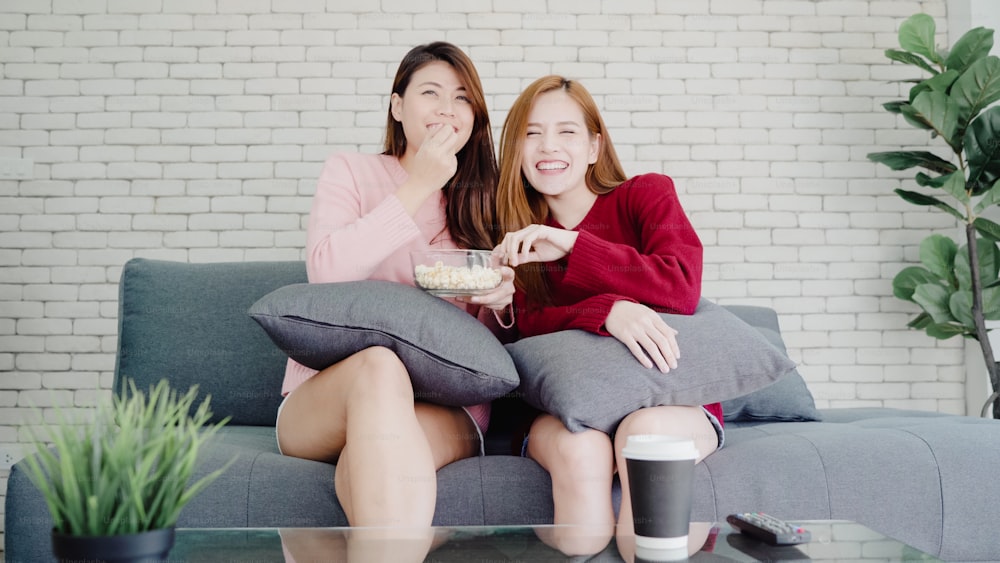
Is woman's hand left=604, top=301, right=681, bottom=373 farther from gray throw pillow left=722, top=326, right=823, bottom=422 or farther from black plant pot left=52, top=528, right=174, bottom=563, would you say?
black plant pot left=52, top=528, right=174, bottom=563

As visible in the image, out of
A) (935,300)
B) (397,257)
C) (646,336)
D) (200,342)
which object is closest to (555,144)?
(397,257)

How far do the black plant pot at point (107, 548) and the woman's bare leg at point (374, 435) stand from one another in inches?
22.5

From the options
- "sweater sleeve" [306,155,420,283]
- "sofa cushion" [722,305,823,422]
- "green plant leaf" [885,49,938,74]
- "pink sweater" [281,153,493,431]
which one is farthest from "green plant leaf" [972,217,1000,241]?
"sweater sleeve" [306,155,420,283]

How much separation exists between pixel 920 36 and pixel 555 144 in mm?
1964

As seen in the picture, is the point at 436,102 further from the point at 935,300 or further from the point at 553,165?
the point at 935,300

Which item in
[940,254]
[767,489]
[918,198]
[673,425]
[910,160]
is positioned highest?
[910,160]

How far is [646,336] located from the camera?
61.5 inches

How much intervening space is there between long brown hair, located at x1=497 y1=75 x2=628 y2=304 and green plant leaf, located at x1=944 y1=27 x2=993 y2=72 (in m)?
1.81

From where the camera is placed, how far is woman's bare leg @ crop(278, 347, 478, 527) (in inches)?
50.1

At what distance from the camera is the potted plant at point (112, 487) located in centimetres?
69

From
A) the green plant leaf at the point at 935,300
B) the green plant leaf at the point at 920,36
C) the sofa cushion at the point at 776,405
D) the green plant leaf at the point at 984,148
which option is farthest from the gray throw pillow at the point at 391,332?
the green plant leaf at the point at 920,36

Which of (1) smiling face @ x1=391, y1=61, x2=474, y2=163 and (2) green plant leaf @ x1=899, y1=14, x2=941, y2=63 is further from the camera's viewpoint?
(2) green plant leaf @ x1=899, y1=14, x2=941, y2=63

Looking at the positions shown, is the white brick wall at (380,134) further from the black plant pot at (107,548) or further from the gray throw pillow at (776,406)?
the black plant pot at (107,548)

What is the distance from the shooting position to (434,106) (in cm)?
205
